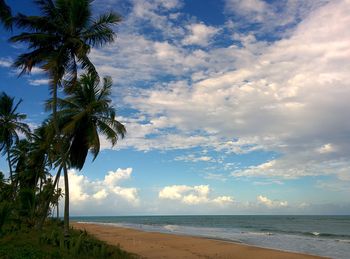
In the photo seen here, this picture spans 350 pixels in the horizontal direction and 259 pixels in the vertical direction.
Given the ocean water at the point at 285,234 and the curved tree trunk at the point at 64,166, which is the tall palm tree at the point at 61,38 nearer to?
the curved tree trunk at the point at 64,166

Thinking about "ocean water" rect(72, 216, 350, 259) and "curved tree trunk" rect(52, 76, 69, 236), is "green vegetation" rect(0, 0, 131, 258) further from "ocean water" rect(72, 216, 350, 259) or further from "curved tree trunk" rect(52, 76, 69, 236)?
"ocean water" rect(72, 216, 350, 259)

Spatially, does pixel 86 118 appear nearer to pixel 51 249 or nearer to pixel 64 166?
pixel 64 166

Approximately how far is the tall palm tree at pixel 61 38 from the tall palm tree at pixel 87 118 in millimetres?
1755

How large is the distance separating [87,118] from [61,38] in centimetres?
463

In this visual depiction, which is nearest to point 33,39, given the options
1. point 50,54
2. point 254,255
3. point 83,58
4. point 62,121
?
point 50,54

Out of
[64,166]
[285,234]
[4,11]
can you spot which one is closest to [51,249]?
[64,166]

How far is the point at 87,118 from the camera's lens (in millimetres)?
21031

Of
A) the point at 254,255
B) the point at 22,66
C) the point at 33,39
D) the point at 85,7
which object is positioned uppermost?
the point at 85,7

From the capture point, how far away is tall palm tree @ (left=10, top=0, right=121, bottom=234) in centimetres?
1814

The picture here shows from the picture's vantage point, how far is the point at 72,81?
A: 1925 centimetres

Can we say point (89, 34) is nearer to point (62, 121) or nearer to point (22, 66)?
point (22, 66)

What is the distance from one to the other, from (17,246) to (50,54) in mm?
9218

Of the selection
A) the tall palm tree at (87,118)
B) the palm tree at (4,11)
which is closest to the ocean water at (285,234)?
the tall palm tree at (87,118)

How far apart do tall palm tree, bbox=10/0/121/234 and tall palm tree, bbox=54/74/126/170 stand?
1.76 metres
